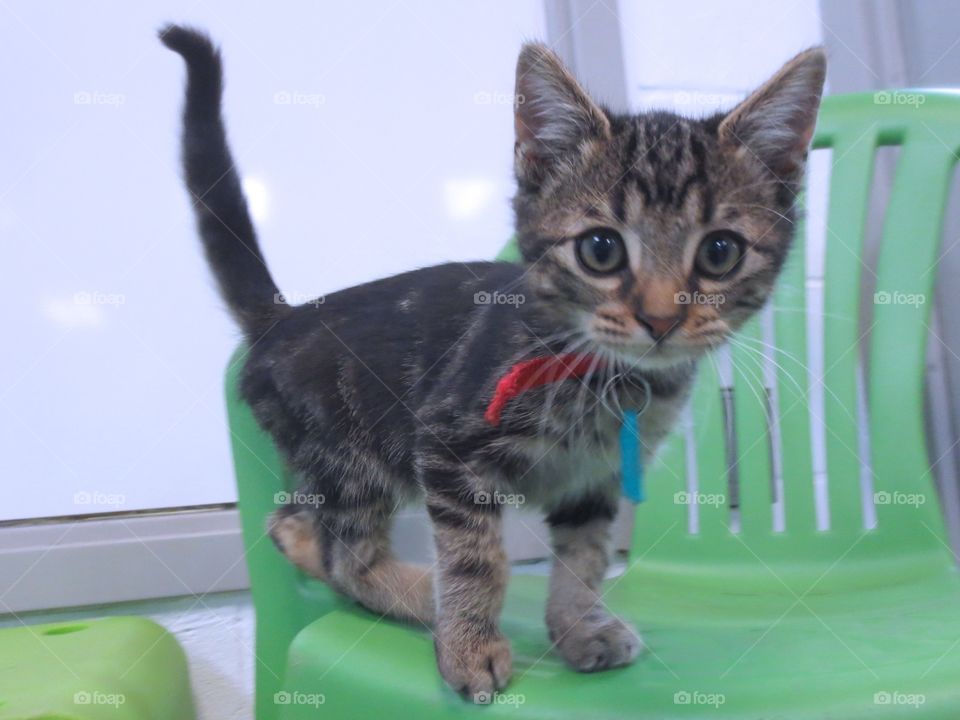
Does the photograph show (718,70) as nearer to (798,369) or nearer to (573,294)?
(798,369)

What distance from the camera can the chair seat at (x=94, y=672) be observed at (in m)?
0.93

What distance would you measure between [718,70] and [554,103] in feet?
2.89

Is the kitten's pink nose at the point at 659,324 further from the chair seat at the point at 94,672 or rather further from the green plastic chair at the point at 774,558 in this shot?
the chair seat at the point at 94,672

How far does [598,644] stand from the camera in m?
0.85

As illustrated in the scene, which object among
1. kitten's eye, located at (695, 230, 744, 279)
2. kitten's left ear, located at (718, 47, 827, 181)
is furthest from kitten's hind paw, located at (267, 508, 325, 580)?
kitten's left ear, located at (718, 47, 827, 181)

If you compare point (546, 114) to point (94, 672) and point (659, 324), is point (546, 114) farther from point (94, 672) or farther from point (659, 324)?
point (94, 672)

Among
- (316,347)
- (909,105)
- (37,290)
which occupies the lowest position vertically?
(316,347)

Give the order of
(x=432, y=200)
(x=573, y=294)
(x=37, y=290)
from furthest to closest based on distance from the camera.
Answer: (x=432, y=200) → (x=37, y=290) → (x=573, y=294)

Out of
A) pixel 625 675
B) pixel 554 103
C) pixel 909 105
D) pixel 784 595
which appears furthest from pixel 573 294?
pixel 909 105

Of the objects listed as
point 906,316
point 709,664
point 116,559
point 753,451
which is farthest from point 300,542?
point 906,316

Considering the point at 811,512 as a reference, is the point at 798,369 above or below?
above

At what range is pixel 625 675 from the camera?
2.63 ft

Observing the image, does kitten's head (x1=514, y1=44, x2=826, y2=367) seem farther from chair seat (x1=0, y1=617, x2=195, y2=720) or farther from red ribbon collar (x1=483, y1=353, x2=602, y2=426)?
chair seat (x1=0, y1=617, x2=195, y2=720)

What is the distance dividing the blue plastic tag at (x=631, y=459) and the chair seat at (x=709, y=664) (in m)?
0.17
